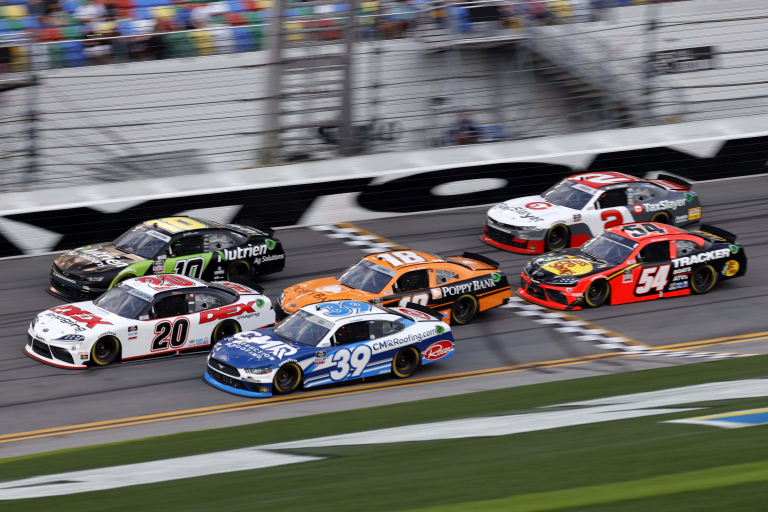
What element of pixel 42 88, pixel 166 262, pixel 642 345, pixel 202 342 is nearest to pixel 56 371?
pixel 202 342

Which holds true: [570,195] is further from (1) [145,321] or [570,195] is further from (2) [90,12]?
(2) [90,12]

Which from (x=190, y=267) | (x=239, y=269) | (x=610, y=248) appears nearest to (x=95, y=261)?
(x=190, y=267)

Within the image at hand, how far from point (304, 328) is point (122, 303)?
8.18 ft

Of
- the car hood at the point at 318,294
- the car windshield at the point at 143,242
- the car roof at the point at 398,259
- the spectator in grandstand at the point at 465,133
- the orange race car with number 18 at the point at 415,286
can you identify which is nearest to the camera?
the car hood at the point at 318,294

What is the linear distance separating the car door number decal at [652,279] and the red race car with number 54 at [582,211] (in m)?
2.51

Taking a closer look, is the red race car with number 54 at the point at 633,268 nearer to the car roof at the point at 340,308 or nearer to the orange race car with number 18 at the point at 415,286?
the orange race car with number 18 at the point at 415,286

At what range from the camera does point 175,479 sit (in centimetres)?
567

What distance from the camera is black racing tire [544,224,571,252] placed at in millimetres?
16938

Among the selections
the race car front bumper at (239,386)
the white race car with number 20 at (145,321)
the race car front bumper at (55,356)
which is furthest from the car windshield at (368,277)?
the race car front bumper at (55,356)

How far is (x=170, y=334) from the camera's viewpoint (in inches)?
488

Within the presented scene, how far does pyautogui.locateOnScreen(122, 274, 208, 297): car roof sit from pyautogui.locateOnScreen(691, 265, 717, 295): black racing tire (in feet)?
24.2

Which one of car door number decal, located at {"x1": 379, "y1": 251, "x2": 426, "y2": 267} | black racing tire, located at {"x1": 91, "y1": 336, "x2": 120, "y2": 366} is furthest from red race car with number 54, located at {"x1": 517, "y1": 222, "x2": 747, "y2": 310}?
black racing tire, located at {"x1": 91, "y1": 336, "x2": 120, "y2": 366}

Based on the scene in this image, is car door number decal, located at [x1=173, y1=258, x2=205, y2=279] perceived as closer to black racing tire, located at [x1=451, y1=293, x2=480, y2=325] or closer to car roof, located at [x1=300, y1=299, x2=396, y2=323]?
car roof, located at [x1=300, y1=299, x2=396, y2=323]

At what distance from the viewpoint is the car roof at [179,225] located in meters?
15.2
